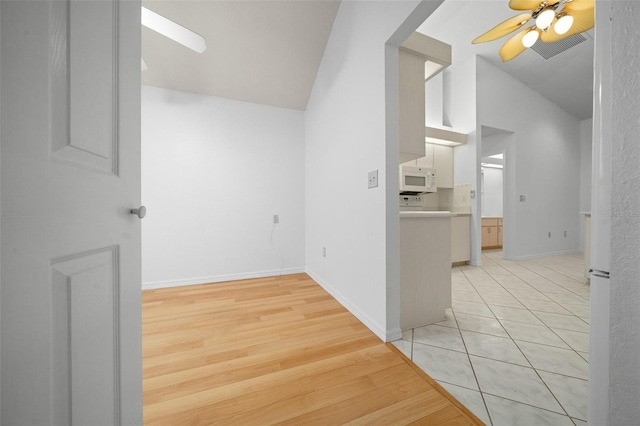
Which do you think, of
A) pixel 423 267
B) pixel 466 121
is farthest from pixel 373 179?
pixel 466 121

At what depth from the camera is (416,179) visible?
3.16 meters

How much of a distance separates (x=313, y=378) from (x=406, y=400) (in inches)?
18.0

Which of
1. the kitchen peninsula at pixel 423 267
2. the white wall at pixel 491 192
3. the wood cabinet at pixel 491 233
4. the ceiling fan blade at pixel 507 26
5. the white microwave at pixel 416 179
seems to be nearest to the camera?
the kitchen peninsula at pixel 423 267

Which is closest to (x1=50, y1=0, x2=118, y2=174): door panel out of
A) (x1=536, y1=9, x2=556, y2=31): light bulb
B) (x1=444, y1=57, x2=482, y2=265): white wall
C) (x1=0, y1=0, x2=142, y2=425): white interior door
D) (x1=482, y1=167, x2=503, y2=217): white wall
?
(x1=0, y1=0, x2=142, y2=425): white interior door

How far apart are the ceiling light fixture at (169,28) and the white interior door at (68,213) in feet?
2.75

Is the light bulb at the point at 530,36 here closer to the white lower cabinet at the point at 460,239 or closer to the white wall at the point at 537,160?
the white wall at the point at 537,160

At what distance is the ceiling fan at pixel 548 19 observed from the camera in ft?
6.16

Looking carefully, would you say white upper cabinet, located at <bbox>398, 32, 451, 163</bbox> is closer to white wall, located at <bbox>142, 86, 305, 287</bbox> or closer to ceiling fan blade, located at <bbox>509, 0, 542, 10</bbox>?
A: ceiling fan blade, located at <bbox>509, 0, 542, 10</bbox>

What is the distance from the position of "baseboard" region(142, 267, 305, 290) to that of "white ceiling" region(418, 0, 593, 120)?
396 centimetres

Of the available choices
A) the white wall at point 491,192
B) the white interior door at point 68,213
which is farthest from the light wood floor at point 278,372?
the white wall at point 491,192

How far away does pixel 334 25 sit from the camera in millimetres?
2254

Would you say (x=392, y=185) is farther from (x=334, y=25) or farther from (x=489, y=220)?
(x=489, y=220)

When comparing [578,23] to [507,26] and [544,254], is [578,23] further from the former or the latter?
[544,254]

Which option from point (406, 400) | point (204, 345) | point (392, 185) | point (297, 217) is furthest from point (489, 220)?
point (204, 345)
